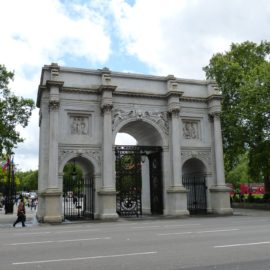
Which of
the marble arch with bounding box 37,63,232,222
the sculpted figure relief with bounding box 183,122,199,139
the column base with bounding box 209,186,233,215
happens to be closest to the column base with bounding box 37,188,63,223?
the marble arch with bounding box 37,63,232,222

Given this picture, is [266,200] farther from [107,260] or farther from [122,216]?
[107,260]

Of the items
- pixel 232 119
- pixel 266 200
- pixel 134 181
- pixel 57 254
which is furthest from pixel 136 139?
pixel 57 254

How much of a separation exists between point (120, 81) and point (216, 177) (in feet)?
34.4

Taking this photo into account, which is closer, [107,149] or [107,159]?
[107,159]

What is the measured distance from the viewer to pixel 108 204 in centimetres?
2517

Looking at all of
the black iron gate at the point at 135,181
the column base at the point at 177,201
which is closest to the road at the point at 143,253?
the column base at the point at 177,201

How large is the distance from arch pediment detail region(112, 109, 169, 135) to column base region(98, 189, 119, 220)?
4751 mm

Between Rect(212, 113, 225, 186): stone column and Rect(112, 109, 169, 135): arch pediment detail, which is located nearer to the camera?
Rect(112, 109, 169, 135): arch pediment detail

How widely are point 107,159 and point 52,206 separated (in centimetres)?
486

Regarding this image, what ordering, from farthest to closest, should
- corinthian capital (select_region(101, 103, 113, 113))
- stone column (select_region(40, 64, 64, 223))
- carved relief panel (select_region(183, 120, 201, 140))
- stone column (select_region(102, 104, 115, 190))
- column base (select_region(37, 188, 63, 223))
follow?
carved relief panel (select_region(183, 120, 201, 140)), corinthian capital (select_region(101, 103, 113, 113)), stone column (select_region(102, 104, 115, 190)), stone column (select_region(40, 64, 64, 223)), column base (select_region(37, 188, 63, 223))

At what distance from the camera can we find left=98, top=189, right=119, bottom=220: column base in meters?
25.0

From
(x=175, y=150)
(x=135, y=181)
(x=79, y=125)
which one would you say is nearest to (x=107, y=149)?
(x=79, y=125)

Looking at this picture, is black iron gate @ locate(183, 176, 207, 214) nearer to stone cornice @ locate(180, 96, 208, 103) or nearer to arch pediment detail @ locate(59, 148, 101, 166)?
stone cornice @ locate(180, 96, 208, 103)

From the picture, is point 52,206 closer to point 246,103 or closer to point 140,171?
point 140,171
